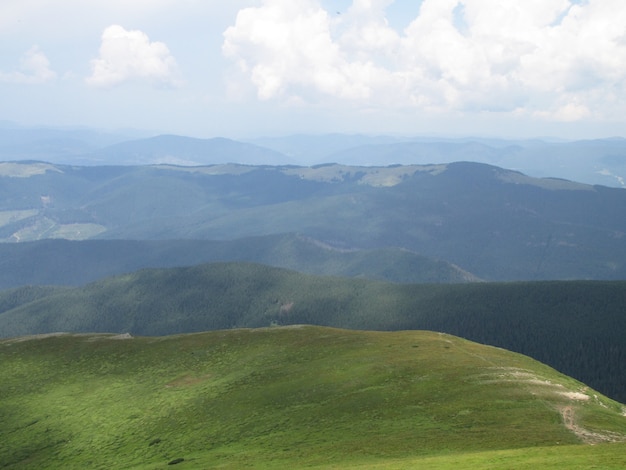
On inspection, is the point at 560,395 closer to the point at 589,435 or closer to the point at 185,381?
the point at 589,435

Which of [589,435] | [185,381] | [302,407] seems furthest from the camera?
[185,381]

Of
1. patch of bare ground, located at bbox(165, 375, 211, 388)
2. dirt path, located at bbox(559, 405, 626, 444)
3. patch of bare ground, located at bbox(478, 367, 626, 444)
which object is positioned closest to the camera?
dirt path, located at bbox(559, 405, 626, 444)

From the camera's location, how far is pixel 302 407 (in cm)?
8625

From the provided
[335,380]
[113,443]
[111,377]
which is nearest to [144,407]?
[113,443]

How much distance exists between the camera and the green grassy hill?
6444cm

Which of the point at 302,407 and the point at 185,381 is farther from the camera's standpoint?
the point at 185,381

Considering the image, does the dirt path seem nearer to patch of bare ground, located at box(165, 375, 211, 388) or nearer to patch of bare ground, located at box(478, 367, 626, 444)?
patch of bare ground, located at box(478, 367, 626, 444)

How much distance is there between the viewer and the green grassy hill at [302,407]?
64.4m

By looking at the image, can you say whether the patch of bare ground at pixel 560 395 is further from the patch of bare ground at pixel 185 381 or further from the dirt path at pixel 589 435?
the patch of bare ground at pixel 185 381

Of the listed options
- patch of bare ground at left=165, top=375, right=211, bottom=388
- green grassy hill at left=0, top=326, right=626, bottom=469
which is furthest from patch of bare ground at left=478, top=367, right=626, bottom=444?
patch of bare ground at left=165, top=375, right=211, bottom=388

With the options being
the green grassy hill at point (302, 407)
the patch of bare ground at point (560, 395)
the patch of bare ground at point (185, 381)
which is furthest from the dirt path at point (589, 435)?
the patch of bare ground at point (185, 381)

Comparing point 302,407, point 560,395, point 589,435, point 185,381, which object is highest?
point 589,435

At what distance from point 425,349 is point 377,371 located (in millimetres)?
20009

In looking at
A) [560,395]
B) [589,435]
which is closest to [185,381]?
[560,395]
